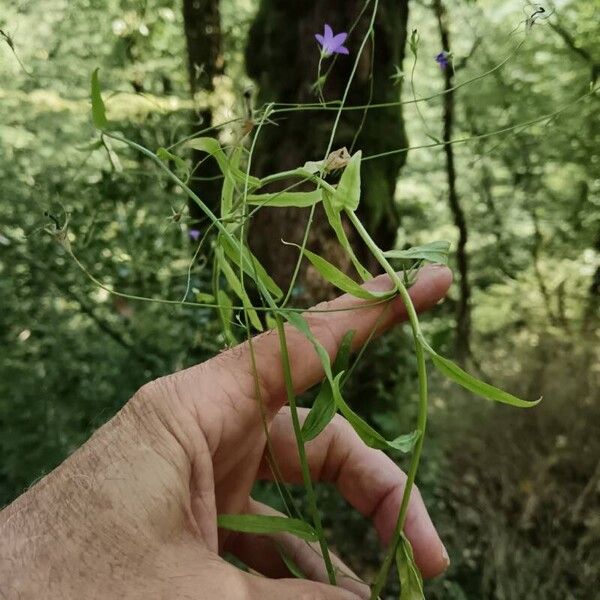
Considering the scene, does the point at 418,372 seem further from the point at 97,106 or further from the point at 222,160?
the point at 97,106

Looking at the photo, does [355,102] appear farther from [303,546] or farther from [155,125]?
[303,546]

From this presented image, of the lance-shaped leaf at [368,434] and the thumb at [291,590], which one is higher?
the lance-shaped leaf at [368,434]

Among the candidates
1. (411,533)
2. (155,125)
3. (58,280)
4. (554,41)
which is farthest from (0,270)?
(554,41)

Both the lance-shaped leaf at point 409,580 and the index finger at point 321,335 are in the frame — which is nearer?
the lance-shaped leaf at point 409,580

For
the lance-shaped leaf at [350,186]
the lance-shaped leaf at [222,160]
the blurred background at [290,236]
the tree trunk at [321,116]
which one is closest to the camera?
the lance-shaped leaf at [350,186]

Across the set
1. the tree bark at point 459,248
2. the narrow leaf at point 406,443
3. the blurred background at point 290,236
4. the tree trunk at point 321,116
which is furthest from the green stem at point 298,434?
the tree bark at point 459,248

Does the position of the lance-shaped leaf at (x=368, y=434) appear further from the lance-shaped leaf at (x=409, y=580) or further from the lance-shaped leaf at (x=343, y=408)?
the lance-shaped leaf at (x=409, y=580)
